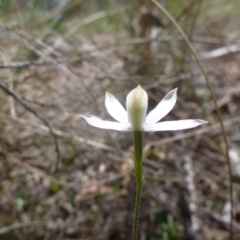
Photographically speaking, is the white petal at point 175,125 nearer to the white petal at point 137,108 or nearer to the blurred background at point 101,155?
the white petal at point 137,108

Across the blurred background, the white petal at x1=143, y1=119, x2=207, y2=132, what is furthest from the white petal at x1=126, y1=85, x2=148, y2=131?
the blurred background

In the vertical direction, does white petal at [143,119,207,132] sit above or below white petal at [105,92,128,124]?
below

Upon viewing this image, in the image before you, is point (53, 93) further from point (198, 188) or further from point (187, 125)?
point (187, 125)

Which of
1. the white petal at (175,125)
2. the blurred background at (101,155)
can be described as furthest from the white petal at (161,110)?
the blurred background at (101,155)

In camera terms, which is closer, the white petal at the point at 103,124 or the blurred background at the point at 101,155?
the white petal at the point at 103,124

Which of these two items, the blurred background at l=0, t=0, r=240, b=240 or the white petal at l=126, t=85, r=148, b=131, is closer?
the white petal at l=126, t=85, r=148, b=131

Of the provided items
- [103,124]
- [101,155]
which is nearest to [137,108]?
[103,124]

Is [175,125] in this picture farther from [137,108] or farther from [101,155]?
[101,155]

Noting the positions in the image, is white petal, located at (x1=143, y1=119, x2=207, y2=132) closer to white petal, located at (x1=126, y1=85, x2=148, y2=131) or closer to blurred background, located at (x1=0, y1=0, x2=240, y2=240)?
white petal, located at (x1=126, y1=85, x2=148, y2=131)
